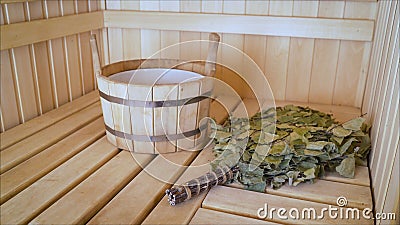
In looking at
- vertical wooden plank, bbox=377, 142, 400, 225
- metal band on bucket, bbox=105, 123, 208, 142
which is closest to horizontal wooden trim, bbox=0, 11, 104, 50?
metal band on bucket, bbox=105, 123, 208, 142

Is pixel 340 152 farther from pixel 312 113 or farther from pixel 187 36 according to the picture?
pixel 187 36

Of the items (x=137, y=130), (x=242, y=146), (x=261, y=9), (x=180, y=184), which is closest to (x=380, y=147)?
(x=242, y=146)

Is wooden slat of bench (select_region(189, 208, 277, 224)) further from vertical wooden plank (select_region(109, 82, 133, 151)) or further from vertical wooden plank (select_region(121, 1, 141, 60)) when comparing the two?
vertical wooden plank (select_region(121, 1, 141, 60))

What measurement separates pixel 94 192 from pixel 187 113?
39 centimetres

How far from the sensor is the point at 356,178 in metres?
1.17

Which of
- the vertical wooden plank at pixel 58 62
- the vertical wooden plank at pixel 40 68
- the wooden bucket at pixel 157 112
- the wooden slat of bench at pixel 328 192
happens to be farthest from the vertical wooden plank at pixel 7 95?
the wooden slat of bench at pixel 328 192

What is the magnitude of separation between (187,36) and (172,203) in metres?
1.10

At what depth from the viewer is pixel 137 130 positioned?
126 cm

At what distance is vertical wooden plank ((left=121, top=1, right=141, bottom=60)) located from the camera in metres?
1.96

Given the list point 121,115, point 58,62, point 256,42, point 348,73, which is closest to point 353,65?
point 348,73

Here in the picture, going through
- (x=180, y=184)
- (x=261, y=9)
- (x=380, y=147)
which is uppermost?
(x=261, y=9)

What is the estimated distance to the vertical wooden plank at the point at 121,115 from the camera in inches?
47.2

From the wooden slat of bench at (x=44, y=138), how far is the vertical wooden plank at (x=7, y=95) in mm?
136

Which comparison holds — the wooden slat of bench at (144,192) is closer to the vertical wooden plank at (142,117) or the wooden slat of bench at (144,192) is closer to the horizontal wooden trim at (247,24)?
the vertical wooden plank at (142,117)
